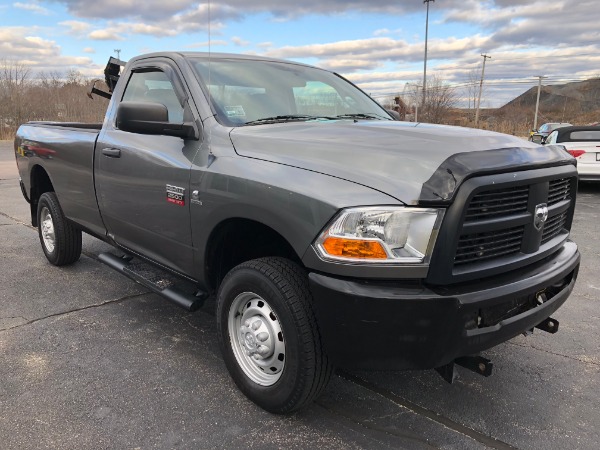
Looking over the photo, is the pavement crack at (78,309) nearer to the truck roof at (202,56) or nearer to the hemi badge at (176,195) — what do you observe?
the hemi badge at (176,195)

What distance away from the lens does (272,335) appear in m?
2.70

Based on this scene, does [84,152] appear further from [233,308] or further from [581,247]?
[581,247]

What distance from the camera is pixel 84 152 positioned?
4.30m

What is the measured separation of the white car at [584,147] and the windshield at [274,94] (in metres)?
8.80

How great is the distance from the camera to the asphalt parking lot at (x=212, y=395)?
2574 millimetres

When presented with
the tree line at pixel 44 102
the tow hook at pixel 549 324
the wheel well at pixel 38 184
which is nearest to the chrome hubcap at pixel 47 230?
the wheel well at pixel 38 184

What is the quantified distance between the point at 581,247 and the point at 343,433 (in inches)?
207

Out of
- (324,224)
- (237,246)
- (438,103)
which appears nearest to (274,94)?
(237,246)

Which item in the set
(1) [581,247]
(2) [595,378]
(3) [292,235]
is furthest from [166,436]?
(1) [581,247]

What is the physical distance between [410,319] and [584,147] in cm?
1079

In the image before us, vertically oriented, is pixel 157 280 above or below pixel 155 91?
below

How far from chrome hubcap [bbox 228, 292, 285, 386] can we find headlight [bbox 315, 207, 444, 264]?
65cm

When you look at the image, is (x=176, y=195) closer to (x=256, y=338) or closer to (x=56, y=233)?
(x=256, y=338)

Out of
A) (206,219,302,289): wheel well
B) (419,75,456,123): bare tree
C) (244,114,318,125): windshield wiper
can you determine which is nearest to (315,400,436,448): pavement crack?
(206,219,302,289): wheel well
